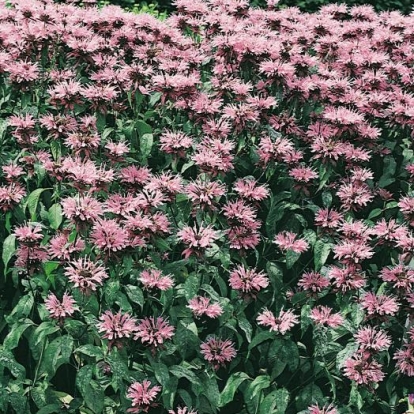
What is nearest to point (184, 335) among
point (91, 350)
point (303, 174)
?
point (91, 350)

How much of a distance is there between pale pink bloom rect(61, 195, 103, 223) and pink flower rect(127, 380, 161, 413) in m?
0.63

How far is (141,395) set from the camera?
2.91m

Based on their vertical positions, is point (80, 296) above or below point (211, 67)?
below

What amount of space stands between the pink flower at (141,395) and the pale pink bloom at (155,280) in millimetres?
351

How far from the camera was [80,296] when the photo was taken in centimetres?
306

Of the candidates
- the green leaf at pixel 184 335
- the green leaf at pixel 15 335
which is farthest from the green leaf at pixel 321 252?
the green leaf at pixel 15 335

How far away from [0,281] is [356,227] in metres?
1.50

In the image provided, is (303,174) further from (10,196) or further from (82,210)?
(10,196)

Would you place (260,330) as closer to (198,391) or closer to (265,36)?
(198,391)

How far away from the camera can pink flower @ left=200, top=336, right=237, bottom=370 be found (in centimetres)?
304

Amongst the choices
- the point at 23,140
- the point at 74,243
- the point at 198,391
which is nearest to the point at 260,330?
the point at 198,391

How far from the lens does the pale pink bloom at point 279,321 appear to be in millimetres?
3082

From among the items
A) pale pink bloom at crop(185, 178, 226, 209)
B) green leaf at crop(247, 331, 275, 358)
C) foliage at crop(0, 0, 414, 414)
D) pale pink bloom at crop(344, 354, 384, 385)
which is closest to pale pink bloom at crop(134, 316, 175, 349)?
foliage at crop(0, 0, 414, 414)

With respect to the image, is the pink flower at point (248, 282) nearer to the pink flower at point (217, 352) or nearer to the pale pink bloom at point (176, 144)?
the pink flower at point (217, 352)
